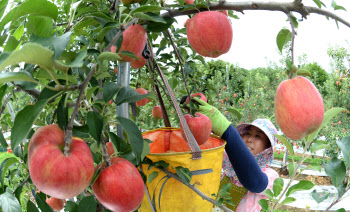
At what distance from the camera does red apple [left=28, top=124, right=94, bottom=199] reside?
0.35 m

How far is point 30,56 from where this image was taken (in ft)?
0.97

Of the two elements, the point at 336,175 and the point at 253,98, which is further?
the point at 253,98

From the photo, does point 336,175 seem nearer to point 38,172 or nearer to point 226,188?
point 226,188

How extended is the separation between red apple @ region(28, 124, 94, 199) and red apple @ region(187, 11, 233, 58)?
1.06ft

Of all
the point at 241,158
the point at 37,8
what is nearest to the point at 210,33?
the point at 37,8

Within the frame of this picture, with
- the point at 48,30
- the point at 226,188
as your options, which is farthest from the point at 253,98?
the point at 48,30

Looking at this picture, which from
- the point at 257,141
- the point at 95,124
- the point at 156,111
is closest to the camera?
the point at 95,124

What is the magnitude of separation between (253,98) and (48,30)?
5607mm

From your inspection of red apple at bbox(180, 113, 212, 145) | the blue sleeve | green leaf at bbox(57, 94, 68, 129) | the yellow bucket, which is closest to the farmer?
the blue sleeve

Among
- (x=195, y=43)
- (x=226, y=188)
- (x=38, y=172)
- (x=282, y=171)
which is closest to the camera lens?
(x=38, y=172)

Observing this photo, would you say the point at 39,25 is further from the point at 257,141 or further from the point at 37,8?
the point at 257,141

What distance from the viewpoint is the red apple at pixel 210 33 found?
56 cm

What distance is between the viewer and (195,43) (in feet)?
1.90

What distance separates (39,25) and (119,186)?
28 cm
